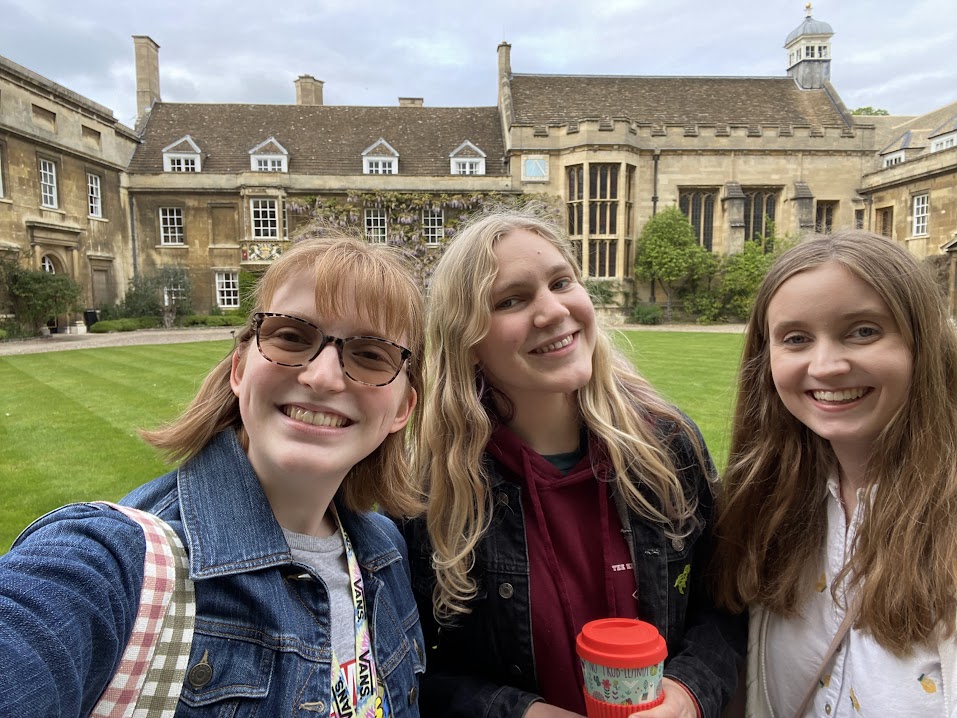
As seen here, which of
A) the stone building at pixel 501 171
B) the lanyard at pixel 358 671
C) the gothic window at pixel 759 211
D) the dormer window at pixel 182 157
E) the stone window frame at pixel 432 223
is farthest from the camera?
the gothic window at pixel 759 211

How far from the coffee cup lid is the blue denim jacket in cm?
43

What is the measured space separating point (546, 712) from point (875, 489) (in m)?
1.01

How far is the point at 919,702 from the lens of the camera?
1.46 m

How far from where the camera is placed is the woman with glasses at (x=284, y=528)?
99 centimetres

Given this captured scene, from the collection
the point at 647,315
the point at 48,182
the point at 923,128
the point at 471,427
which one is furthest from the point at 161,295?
the point at 923,128

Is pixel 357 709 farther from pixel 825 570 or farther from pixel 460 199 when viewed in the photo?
pixel 460 199

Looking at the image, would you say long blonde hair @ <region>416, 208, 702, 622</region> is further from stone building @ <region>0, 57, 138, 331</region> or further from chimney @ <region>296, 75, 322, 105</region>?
chimney @ <region>296, 75, 322, 105</region>

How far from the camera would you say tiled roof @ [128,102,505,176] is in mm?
30344

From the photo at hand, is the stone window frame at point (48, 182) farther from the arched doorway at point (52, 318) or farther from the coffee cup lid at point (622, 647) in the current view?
the coffee cup lid at point (622, 647)

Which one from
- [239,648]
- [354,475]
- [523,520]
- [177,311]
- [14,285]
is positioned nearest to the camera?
[239,648]

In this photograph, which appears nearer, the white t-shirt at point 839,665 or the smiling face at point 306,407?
the smiling face at point 306,407

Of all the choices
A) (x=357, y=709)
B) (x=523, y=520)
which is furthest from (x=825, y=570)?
(x=357, y=709)

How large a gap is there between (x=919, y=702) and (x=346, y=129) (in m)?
33.9

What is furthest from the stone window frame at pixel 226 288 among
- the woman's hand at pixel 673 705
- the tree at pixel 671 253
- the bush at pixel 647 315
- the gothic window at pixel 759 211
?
the woman's hand at pixel 673 705
